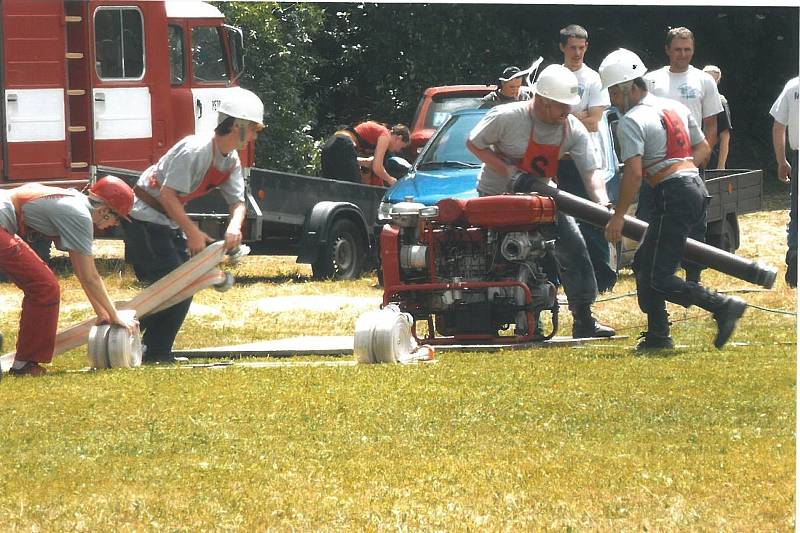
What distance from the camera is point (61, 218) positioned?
8.84 metres

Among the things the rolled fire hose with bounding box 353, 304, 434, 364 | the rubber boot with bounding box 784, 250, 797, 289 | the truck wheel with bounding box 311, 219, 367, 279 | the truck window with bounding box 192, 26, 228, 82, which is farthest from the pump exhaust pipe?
the truck window with bounding box 192, 26, 228, 82

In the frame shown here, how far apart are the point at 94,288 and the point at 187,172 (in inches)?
41.4

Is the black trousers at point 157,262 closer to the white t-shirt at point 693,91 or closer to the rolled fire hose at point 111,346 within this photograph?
the rolled fire hose at point 111,346

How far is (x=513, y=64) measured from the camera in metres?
12.6

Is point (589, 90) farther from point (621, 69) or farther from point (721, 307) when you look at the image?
point (721, 307)

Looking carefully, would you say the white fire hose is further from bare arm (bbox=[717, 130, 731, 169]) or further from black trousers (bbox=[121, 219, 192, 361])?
bare arm (bbox=[717, 130, 731, 169])

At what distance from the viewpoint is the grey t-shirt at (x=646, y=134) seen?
9391 millimetres

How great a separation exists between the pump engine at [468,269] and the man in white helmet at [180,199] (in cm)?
110

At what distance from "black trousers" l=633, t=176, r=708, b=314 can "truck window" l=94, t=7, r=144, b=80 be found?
8620mm

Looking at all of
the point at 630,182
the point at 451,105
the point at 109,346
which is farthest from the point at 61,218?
the point at 451,105

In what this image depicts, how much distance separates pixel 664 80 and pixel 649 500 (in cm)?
633

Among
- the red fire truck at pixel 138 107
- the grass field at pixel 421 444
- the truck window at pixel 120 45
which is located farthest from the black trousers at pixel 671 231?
the truck window at pixel 120 45

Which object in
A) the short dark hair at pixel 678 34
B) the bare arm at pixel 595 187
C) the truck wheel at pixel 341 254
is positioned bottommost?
the truck wheel at pixel 341 254

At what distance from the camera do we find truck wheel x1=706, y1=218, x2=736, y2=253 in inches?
623
